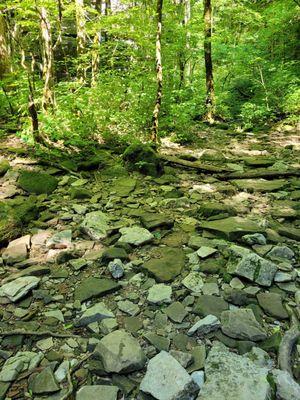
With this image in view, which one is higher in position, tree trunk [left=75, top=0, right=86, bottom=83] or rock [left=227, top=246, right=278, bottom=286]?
tree trunk [left=75, top=0, right=86, bottom=83]

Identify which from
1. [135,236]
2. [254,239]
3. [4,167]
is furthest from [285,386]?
[4,167]

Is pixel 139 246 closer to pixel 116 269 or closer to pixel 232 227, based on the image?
pixel 116 269

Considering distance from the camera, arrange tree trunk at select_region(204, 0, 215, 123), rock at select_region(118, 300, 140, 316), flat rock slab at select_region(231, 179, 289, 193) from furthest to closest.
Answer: tree trunk at select_region(204, 0, 215, 123)
flat rock slab at select_region(231, 179, 289, 193)
rock at select_region(118, 300, 140, 316)

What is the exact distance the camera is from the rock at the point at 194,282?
3514 mm

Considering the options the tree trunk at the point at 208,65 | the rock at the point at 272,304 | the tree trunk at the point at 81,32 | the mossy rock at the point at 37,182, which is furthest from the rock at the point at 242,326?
the tree trunk at the point at 208,65

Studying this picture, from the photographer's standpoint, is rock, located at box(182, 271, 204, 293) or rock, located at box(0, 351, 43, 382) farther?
rock, located at box(182, 271, 204, 293)

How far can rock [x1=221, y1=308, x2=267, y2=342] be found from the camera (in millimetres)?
2828

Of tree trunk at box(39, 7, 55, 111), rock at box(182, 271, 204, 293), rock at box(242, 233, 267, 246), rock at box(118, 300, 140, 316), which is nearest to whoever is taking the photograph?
rock at box(118, 300, 140, 316)

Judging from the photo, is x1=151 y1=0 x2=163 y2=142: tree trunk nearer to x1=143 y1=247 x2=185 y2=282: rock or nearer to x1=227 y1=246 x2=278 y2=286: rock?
x1=143 y1=247 x2=185 y2=282: rock

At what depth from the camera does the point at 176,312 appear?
10.4 ft

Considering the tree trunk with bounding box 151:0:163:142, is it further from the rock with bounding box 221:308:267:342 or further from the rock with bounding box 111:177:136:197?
the rock with bounding box 221:308:267:342

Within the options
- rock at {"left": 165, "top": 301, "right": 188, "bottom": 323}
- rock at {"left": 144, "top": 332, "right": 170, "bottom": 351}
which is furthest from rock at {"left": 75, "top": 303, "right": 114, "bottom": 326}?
rock at {"left": 165, "top": 301, "right": 188, "bottom": 323}

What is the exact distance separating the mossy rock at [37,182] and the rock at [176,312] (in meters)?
3.53

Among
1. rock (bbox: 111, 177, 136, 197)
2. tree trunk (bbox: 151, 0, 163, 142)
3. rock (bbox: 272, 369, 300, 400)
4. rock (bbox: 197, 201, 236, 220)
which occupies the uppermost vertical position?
tree trunk (bbox: 151, 0, 163, 142)
